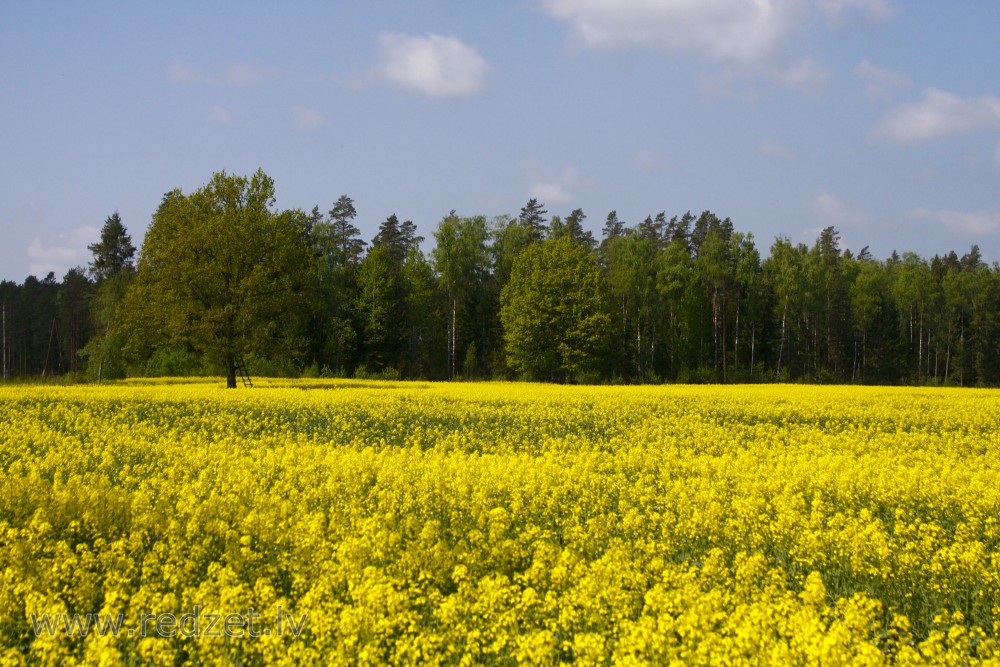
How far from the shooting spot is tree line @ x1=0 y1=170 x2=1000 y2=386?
34.8 meters

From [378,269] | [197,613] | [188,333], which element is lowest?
[197,613]

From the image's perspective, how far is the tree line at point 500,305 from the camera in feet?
114

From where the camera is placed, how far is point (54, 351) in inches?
3499

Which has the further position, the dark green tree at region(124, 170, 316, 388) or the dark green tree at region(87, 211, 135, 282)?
the dark green tree at region(87, 211, 135, 282)

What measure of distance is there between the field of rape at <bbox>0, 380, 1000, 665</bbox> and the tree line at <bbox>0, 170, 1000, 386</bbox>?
21.9 meters

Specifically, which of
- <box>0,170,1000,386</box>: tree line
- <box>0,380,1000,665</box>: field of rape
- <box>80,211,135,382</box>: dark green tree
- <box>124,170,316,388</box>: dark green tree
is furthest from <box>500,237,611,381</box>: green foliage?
<box>0,380,1000,665</box>: field of rape

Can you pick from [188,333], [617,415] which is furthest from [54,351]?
[617,415]

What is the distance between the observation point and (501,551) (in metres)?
6.61

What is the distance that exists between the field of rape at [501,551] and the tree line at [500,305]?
21902 mm

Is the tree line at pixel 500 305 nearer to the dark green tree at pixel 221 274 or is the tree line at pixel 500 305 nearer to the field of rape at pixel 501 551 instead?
the dark green tree at pixel 221 274

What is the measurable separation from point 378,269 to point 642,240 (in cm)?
2124

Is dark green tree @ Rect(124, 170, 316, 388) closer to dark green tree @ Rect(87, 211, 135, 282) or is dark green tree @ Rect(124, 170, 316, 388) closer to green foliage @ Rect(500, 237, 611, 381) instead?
green foliage @ Rect(500, 237, 611, 381)

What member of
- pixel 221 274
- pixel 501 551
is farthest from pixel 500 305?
pixel 501 551

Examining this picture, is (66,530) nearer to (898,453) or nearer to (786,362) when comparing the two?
(898,453)
